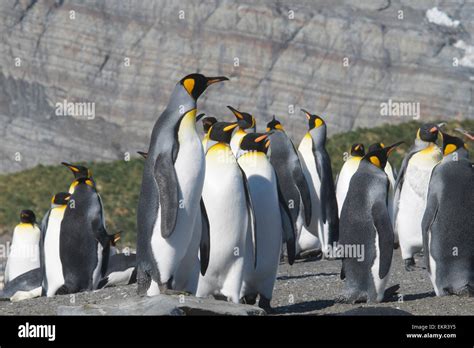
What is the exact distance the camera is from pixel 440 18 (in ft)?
95.3

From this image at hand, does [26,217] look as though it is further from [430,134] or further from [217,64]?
[217,64]

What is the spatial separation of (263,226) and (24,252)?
404 centimetres

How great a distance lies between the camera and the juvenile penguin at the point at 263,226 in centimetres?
690

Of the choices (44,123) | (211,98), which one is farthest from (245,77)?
(44,123)

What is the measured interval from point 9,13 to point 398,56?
10.6 meters

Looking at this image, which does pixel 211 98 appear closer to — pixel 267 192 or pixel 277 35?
pixel 277 35

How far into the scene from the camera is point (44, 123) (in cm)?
2756

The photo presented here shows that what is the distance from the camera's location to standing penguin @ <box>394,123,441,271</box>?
31.8 feet

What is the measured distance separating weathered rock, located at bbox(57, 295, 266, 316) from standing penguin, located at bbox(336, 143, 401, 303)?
4.54 ft

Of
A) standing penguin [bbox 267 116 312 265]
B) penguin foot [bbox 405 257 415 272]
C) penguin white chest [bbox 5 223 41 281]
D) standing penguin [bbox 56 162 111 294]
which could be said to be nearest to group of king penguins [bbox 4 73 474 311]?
penguin foot [bbox 405 257 415 272]

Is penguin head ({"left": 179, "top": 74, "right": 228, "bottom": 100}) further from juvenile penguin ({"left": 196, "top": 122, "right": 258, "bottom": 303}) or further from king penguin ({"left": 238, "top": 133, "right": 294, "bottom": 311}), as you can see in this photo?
king penguin ({"left": 238, "top": 133, "right": 294, "bottom": 311})

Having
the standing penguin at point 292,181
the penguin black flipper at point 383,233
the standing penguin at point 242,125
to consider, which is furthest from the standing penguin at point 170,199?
the standing penguin at point 292,181

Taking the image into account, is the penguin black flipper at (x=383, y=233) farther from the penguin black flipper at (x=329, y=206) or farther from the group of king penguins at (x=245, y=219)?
the penguin black flipper at (x=329, y=206)

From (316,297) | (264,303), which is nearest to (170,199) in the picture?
(264,303)
